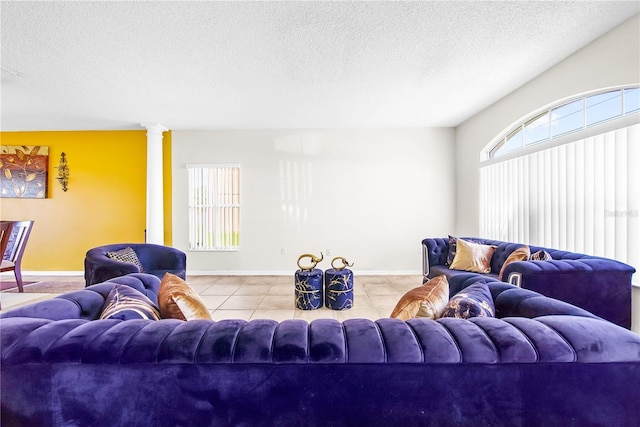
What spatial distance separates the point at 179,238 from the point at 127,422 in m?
5.08

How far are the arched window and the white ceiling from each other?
23.8 inches

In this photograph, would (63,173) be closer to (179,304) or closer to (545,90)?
(179,304)

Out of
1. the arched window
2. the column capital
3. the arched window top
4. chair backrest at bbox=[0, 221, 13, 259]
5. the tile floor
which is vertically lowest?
the tile floor

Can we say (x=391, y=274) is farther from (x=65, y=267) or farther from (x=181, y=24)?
Answer: (x=65, y=267)

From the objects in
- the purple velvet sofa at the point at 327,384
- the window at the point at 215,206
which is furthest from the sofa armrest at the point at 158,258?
the purple velvet sofa at the point at 327,384

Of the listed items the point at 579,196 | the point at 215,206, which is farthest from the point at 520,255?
the point at 215,206

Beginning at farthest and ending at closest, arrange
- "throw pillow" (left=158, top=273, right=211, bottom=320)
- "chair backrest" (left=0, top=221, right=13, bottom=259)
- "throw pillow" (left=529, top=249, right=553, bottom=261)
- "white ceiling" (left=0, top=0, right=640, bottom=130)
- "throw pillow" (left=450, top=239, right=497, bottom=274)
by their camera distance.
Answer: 1. "chair backrest" (left=0, top=221, right=13, bottom=259)
2. "throw pillow" (left=450, top=239, right=497, bottom=274)
3. "throw pillow" (left=529, top=249, right=553, bottom=261)
4. "white ceiling" (left=0, top=0, right=640, bottom=130)
5. "throw pillow" (left=158, top=273, right=211, bottom=320)

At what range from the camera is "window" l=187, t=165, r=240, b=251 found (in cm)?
544

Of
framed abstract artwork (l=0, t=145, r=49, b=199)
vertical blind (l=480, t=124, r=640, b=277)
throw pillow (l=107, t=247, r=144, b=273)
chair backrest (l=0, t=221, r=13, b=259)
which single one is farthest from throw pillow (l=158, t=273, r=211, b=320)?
framed abstract artwork (l=0, t=145, r=49, b=199)

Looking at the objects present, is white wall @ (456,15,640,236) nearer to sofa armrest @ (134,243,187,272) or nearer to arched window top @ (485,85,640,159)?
arched window top @ (485,85,640,159)

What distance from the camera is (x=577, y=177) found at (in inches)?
114

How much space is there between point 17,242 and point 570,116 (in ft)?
23.6

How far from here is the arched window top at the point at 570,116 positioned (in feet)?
8.25

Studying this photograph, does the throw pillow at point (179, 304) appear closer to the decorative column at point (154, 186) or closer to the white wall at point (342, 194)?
the white wall at point (342, 194)
